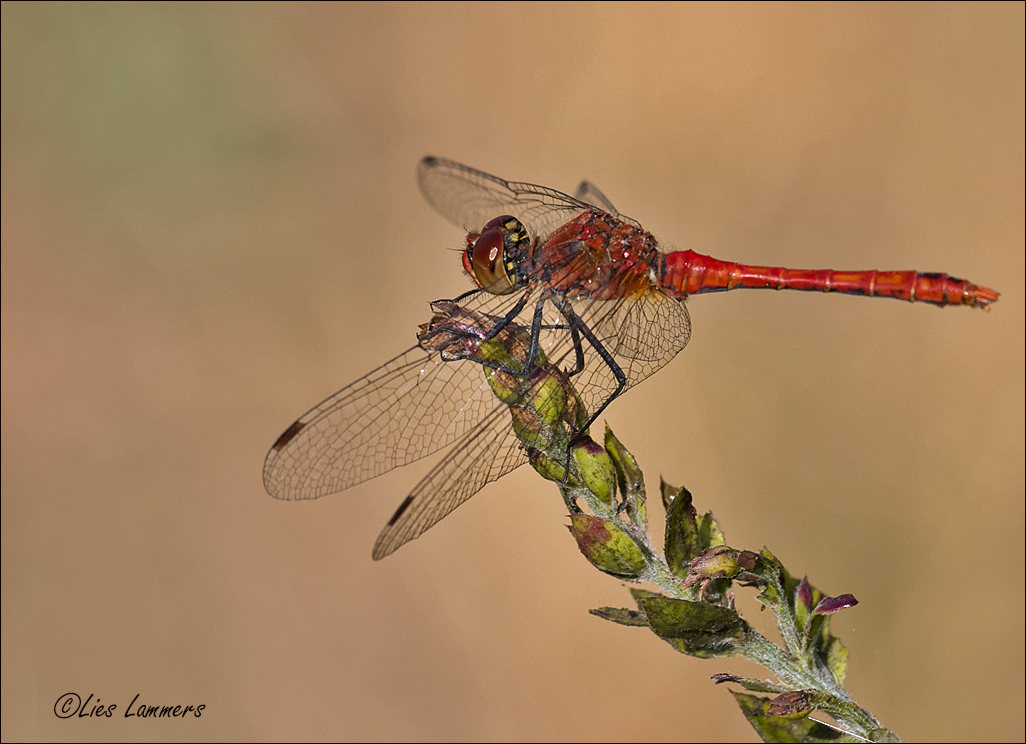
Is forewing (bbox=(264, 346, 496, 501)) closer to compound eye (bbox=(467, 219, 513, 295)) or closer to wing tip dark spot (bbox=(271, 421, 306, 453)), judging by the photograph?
wing tip dark spot (bbox=(271, 421, 306, 453))

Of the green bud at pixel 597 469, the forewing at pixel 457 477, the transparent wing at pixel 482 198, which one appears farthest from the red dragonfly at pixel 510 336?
the green bud at pixel 597 469

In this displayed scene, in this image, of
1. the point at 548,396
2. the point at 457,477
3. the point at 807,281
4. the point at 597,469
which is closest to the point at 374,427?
the point at 457,477

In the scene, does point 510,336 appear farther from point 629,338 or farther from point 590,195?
point 590,195

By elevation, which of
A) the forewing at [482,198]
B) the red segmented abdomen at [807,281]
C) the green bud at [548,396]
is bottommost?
the green bud at [548,396]

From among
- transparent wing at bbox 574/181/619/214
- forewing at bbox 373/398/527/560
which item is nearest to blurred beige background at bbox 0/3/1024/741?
transparent wing at bbox 574/181/619/214

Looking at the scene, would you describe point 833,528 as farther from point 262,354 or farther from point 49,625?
point 49,625

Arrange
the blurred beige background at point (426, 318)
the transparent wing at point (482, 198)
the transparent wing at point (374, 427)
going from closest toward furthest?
the transparent wing at point (374, 427), the transparent wing at point (482, 198), the blurred beige background at point (426, 318)

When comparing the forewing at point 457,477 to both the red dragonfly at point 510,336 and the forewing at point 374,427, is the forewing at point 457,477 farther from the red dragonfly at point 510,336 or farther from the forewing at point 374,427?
the forewing at point 374,427
